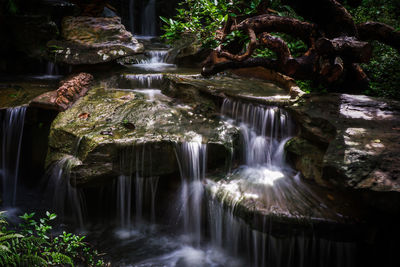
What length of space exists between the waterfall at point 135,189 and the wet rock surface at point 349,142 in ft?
7.80

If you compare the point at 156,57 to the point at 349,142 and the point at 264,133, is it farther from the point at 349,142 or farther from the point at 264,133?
the point at 349,142

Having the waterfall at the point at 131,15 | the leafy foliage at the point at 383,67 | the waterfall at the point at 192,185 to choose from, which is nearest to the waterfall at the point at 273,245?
the waterfall at the point at 192,185

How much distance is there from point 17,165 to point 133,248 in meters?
3.26

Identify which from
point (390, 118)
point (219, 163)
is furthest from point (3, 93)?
point (390, 118)

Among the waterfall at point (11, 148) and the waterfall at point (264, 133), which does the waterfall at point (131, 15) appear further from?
the waterfall at point (264, 133)

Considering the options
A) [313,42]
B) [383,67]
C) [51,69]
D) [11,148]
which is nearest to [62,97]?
[11,148]

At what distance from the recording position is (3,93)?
5.95 m

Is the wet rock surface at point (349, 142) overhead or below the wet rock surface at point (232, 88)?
below

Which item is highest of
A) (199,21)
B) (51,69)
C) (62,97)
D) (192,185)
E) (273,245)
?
(199,21)

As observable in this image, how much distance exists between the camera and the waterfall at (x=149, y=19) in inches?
543

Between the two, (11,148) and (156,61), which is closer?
(11,148)

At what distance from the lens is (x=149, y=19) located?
14094 millimetres

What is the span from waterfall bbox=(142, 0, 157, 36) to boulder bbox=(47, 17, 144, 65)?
20.5 ft

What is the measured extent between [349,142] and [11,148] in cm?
611
